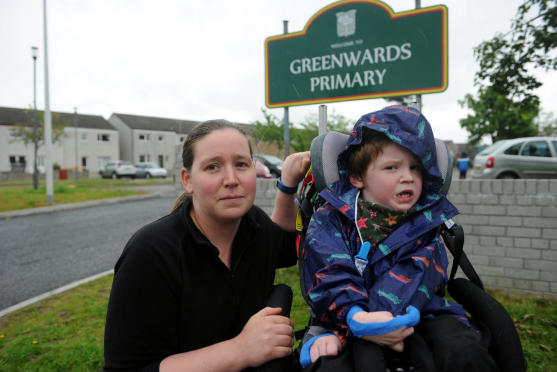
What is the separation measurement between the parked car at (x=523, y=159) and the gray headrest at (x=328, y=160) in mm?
8496

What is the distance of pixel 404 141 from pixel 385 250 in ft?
1.55

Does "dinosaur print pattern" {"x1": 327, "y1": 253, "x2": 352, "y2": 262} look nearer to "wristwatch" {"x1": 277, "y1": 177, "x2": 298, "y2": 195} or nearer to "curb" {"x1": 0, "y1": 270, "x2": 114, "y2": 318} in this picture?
"wristwatch" {"x1": 277, "y1": 177, "x2": 298, "y2": 195}

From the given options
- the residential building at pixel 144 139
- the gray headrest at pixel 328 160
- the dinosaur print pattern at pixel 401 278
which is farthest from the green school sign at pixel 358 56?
the residential building at pixel 144 139

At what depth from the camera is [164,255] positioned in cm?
133

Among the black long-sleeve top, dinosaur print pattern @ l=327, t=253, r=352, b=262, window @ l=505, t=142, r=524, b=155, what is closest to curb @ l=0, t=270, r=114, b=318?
the black long-sleeve top

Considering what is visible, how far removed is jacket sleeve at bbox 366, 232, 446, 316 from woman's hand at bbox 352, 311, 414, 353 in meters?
0.08

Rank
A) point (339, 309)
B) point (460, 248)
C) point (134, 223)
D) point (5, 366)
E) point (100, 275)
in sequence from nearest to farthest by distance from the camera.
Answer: point (339, 309), point (460, 248), point (5, 366), point (100, 275), point (134, 223)

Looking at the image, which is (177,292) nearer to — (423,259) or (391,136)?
(423,259)

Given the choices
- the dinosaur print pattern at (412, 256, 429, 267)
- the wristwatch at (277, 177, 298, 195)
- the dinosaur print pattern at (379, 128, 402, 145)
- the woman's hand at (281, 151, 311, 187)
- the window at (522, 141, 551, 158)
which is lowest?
the dinosaur print pattern at (412, 256, 429, 267)

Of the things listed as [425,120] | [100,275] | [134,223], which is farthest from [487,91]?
[134,223]

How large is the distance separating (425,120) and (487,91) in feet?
16.0

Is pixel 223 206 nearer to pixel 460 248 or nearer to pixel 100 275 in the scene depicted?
pixel 460 248

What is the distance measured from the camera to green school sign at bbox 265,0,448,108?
372cm

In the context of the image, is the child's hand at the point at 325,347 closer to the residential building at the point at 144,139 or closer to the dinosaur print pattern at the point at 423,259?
the dinosaur print pattern at the point at 423,259
